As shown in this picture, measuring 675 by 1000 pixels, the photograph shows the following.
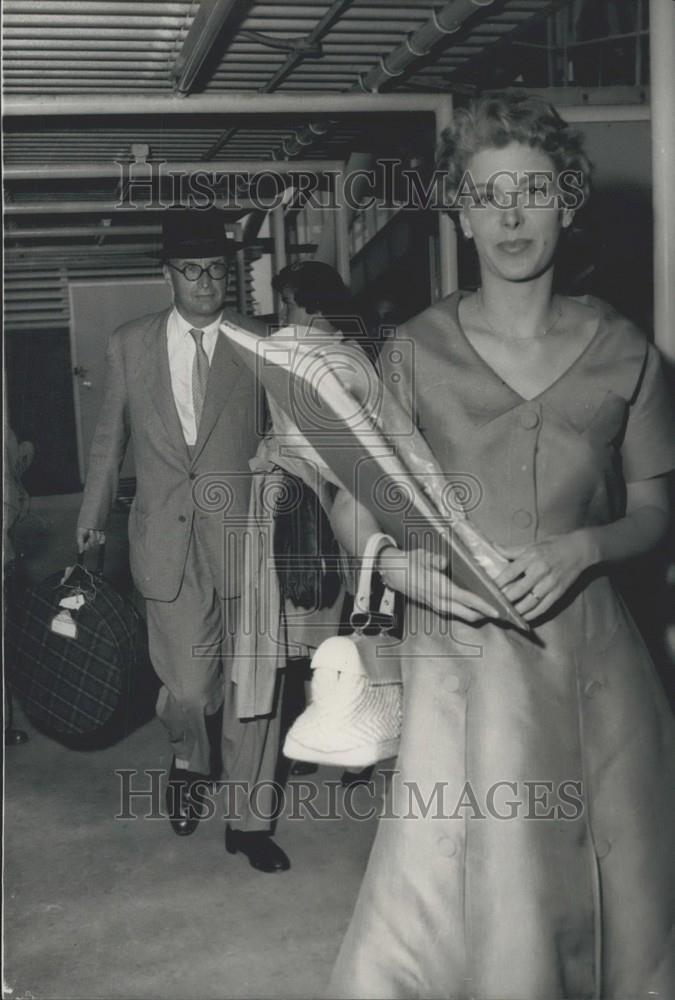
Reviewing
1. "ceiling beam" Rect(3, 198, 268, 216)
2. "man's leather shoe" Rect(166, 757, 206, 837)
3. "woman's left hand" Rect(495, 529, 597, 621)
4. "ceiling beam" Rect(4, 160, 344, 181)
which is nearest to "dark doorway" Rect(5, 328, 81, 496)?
"ceiling beam" Rect(3, 198, 268, 216)

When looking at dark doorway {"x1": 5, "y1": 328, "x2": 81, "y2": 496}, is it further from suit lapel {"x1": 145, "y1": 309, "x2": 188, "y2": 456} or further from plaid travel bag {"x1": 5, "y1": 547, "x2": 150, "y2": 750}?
suit lapel {"x1": 145, "y1": 309, "x2": 188, "y2": 456}

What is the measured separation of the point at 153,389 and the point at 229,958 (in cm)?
196

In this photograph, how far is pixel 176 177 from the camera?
285 inches

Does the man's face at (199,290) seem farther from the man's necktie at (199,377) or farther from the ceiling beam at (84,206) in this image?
the ceiling beam at (84,206)

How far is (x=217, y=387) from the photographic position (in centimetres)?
412

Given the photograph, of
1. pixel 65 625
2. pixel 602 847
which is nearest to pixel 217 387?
pixel 65 625

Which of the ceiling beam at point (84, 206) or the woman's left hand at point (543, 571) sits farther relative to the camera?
the ceiling beam at point (84, 206)

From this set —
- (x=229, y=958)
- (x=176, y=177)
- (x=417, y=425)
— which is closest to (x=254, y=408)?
(x=229, y=958)

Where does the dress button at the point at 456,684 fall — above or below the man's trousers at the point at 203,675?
above

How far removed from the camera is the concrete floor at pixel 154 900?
3146 mm

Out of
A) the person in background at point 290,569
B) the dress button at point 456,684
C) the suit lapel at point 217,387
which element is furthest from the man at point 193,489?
the dress button at point 456,684

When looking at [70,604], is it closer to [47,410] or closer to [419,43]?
[419,43]

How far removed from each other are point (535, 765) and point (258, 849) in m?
2.16

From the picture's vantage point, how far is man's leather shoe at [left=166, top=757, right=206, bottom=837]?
167 inches
